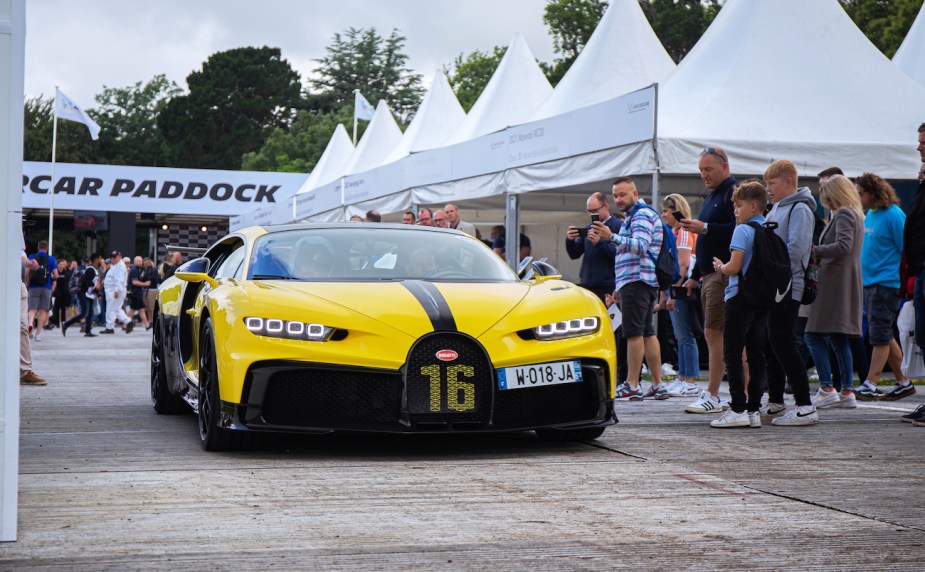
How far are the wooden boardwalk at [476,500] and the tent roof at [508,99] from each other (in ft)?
42.9

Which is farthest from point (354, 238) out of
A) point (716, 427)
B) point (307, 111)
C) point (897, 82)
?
point (307, 111)

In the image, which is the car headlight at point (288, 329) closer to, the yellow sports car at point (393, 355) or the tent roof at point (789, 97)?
the yellow sports car at point (393, 355)

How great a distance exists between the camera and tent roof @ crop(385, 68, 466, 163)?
2392 cm

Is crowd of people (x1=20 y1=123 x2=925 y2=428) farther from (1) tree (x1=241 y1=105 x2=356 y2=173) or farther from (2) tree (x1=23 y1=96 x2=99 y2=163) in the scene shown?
(2) tree (x1=23 y1=96 x2=99 y2=163)

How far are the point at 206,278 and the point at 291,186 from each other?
129ft

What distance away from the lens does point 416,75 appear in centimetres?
8912

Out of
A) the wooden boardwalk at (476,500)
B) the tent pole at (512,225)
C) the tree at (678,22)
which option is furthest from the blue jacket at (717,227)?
the tree at (678,22)

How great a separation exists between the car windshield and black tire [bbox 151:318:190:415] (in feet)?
5.56

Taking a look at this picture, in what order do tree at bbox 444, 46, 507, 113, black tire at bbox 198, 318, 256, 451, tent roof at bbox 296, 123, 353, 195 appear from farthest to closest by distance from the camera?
tree at bbox 444, 46, 507, 113, tent roof at bbox 296, 123, 353, 195, black tire at bbox 198, 318, 256, 451

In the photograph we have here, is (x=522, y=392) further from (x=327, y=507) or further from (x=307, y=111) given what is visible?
(x=307, y=111)

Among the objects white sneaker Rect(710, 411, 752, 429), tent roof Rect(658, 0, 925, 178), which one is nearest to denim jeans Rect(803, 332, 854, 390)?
white sneaker Rect(710, 411, 752, 429)

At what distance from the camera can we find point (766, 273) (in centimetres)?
721

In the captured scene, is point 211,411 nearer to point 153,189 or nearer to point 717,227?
point 717,227

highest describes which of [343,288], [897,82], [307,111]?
[307,111]
